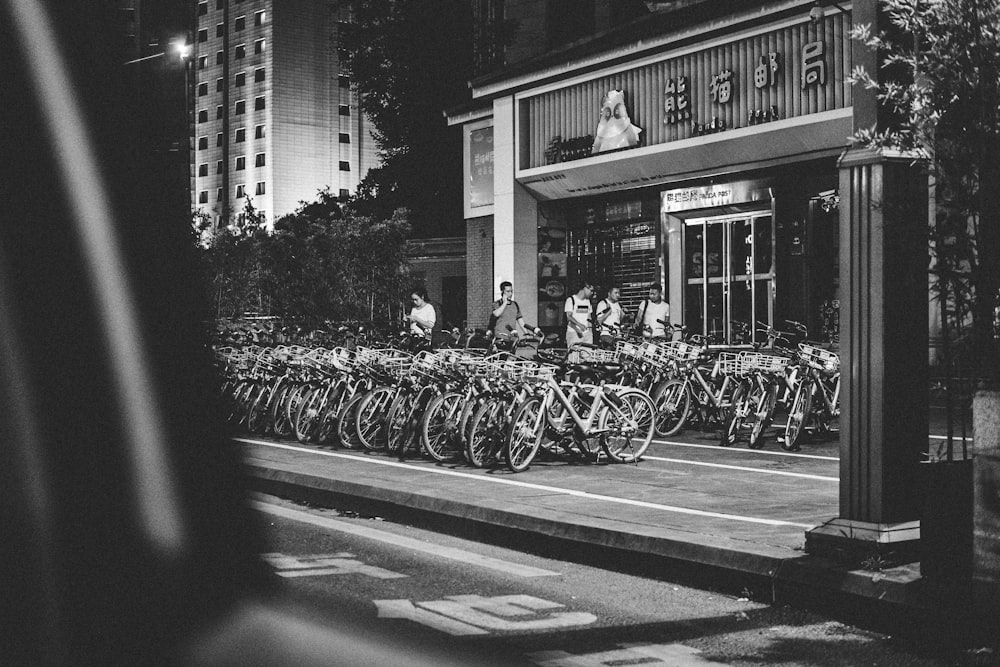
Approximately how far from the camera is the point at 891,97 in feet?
16.8

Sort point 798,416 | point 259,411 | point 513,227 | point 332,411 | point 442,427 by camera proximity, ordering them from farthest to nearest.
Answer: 1. point 513,227
2. point 259,411
3. point 332,411
4. point 798,416
5. point 442,427

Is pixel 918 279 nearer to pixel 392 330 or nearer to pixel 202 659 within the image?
pixel 202 659

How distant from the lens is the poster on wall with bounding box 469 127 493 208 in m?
24.6

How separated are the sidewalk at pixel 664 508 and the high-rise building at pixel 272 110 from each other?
8163cm

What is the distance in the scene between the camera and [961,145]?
4730mm

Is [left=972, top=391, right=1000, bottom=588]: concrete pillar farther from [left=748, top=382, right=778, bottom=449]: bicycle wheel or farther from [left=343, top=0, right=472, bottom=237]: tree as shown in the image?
[left=343, top=0, right=472, bottom=237]: tree

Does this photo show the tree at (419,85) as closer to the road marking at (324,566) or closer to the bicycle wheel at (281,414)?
the bicycle wheel at (281,414)

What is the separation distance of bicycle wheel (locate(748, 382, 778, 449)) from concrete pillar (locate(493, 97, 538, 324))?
38.7 ft

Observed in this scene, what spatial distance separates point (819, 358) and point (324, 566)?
674 cm

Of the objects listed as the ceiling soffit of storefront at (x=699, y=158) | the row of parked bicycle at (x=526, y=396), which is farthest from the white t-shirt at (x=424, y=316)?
the ceiling soffit of storefront at (x=699, y=158)

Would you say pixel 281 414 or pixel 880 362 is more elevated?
pixel 880 362

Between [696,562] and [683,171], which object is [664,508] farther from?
[683,171]

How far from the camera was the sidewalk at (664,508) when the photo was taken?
5340 mm

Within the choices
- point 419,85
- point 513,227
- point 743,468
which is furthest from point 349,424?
point 419,85
